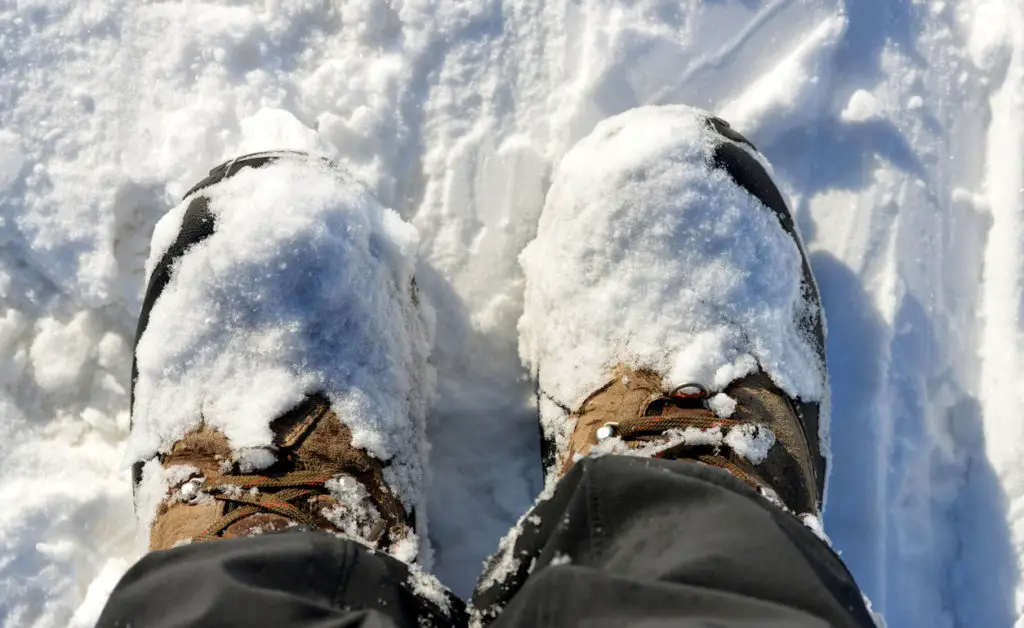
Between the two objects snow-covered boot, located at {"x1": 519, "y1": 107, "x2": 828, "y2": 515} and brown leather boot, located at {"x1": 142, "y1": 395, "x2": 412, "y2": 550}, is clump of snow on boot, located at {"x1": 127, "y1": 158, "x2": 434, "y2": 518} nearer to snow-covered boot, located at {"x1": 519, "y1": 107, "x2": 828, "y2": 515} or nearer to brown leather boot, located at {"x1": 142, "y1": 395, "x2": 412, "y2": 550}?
brown leather boot, located at {"x1": 142, "y1": 395, "x2": 412, "y2": 550}

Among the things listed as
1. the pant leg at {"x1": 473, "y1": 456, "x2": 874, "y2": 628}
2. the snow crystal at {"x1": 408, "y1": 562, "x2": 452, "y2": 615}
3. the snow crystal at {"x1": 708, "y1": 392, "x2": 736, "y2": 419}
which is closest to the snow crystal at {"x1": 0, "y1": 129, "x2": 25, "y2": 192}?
the snow crystal at {"x1": 408, "y1": 562, "x2": 452, "y2": 615}

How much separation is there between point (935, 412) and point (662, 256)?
0.58m

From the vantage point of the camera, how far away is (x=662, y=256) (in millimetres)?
1241

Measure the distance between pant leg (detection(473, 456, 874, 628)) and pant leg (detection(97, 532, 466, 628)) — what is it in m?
0.13

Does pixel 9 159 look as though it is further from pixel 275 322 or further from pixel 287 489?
pixel 287 489

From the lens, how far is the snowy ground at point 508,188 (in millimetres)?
1337

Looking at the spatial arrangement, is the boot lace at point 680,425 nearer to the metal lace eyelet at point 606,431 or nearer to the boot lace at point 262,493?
the metal lace eyelet at point 606,431

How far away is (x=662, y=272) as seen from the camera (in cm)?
124

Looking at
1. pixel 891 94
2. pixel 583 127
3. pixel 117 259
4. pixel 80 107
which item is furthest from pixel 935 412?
pixel 80 107

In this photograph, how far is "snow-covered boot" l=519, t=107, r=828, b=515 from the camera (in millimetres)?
1218

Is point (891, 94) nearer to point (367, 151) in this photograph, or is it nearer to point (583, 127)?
point (583, 127)

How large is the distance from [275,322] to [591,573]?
616 mm

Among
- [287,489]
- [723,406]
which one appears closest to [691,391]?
[723,406]

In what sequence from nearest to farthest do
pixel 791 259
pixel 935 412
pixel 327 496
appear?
1. pixel 327 496
2. pixel 791 259
3. pixel 935 412
